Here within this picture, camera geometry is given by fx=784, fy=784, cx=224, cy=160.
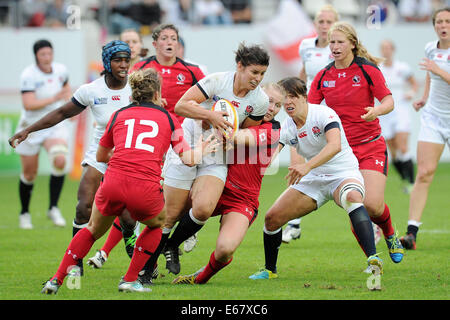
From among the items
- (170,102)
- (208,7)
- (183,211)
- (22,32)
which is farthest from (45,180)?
(183,211)

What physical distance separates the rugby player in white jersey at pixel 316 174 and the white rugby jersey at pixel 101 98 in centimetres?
163

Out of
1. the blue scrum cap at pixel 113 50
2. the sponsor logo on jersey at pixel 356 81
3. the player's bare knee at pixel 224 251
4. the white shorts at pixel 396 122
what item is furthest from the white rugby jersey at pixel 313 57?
the white shorts at pixel 396 122

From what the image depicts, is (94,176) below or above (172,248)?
above

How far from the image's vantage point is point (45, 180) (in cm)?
1806

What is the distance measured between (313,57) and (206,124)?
2811mm

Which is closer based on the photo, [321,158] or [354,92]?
[321,158]

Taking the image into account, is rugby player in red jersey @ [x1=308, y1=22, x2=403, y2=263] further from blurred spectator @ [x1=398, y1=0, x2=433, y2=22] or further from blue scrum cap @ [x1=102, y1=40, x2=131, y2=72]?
blurred spectator @ [x1=398, y1=0, x2=433, y2=22]

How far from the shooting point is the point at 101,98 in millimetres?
7547

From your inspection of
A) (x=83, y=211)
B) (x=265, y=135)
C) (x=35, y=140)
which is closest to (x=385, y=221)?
(x=265, y=135)

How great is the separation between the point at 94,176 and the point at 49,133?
4.00 m

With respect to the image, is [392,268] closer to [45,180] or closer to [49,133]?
[49,133]

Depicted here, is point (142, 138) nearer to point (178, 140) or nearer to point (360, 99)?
point (178, 140)

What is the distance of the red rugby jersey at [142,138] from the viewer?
609 centimetres

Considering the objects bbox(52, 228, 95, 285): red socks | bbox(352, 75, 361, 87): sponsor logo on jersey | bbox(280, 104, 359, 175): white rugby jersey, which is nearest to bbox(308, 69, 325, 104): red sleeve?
bbox(352, 75, 361, 87): sponsor logo on jersey
